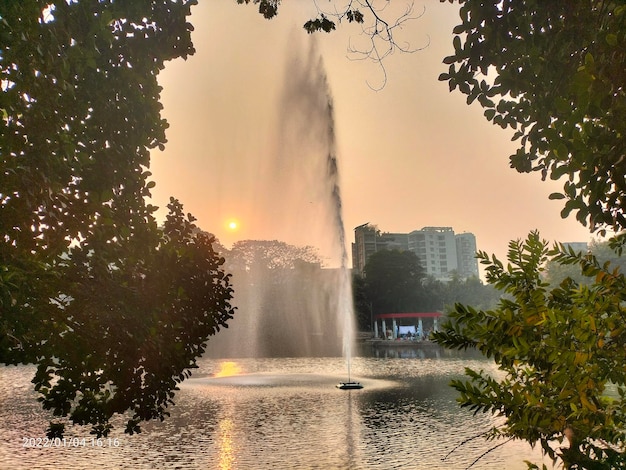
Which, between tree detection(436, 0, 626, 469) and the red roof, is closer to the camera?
tree detection(436, 0, 626, 469)

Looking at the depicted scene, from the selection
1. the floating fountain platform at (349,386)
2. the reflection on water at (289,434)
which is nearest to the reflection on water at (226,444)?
the reflection on water at (289,434)

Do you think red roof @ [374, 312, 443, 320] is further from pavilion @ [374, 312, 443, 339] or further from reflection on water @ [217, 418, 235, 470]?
reflection on water @ [217, 418, 235, 470]

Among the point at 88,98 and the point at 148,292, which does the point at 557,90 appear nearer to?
the point at 148,292

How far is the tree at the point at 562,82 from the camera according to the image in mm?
2629

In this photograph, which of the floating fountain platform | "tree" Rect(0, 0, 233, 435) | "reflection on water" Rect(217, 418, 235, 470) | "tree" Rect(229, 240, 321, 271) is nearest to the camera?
"tree" Rect(0, 0, 233, 435)

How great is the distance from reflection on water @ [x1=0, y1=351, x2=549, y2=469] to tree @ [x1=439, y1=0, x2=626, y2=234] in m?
5.56

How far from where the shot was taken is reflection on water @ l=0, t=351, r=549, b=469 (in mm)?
12094

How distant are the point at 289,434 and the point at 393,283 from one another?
63.3 metres

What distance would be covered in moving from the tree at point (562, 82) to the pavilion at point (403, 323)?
6604 cm

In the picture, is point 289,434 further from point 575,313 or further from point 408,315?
point 408,315

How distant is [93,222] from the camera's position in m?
5.46

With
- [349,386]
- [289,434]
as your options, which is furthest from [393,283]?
[289,434]
